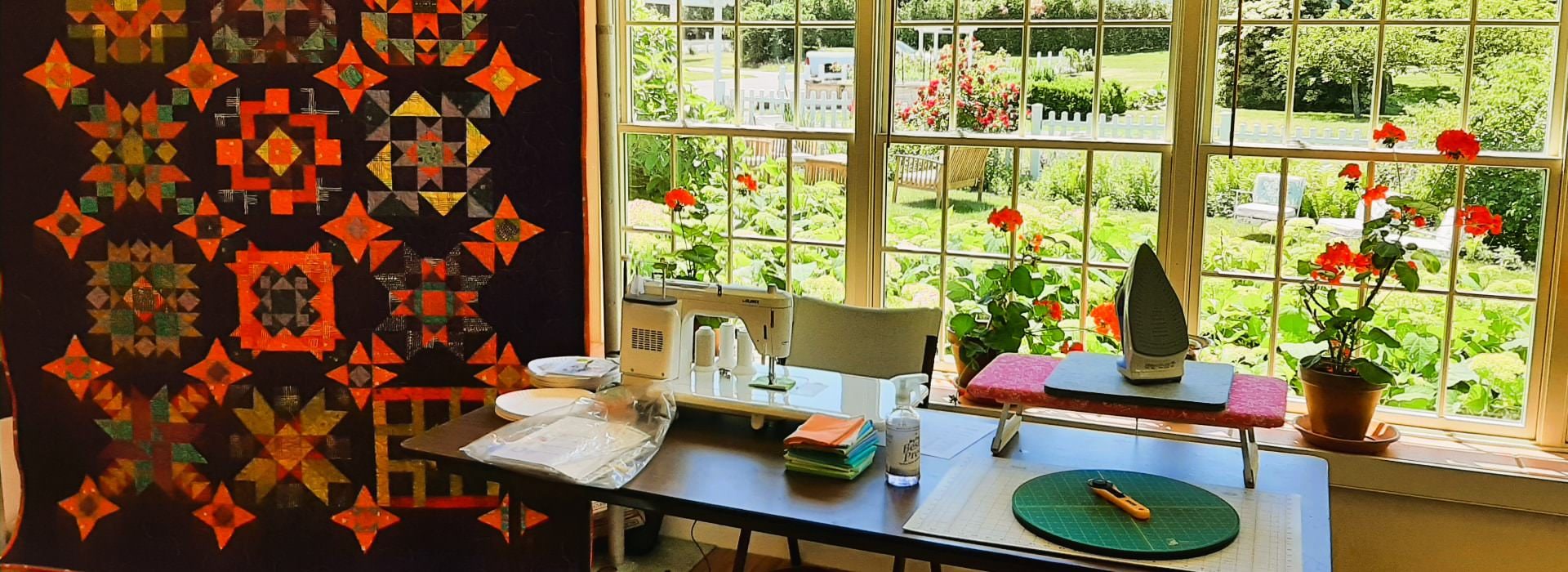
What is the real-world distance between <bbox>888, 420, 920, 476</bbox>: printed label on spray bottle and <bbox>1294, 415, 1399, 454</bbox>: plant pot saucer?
1.32 m

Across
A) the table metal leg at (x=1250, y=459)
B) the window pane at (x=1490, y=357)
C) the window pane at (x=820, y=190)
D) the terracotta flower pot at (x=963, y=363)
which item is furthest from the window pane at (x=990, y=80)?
the table metal leg at (x=1250, y=459)

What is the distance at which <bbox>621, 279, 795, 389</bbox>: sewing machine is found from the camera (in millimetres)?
2688

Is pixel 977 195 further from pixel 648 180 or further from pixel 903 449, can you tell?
pixel 903 449

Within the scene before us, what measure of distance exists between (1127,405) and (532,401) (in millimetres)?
1245

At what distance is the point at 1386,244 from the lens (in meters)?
2.97

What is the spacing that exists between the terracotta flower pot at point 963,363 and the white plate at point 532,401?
111 cm

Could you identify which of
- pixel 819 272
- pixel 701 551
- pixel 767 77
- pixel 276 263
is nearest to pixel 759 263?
pixel 819 272

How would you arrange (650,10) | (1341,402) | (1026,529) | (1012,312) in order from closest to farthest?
(1026,529) < (1341,402) < (1012,312) < (650,10)

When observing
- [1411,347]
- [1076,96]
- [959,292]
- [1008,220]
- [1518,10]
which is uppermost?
[1518,10]

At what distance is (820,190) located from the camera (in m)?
3.65

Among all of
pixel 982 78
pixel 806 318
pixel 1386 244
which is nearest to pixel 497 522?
pixel 806 318

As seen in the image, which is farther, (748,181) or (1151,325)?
(748,181)

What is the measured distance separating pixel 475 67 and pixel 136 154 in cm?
93

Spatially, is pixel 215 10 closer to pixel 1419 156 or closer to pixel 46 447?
pixel 46 447
